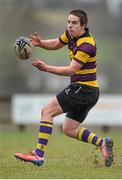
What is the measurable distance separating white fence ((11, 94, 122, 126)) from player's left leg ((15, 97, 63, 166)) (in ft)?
40.0

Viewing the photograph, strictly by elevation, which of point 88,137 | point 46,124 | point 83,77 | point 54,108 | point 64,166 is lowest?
point 64,166

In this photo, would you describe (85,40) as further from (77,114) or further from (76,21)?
(77,114)

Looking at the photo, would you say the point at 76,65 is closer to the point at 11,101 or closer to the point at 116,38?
the point at 11,101

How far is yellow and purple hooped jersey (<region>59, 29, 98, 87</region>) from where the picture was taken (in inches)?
422

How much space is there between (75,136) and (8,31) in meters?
20.1

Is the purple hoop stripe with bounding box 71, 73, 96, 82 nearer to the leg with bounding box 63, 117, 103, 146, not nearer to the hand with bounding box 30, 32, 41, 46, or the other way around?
the leg with bounding box 63, 117, 103, 146

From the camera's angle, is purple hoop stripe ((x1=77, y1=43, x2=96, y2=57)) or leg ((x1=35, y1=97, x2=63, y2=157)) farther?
leg ((x1=35, y1=97, x2=63, y2=157))

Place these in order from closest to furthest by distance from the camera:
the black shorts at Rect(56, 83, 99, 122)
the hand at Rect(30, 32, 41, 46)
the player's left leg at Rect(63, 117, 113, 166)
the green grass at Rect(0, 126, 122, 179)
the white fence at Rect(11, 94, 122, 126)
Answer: the green grass at Rect(0, 126, 122, 179) → the black shorts at Rect(56, 83, 99, 122) → the player's left leg at Rect(63, 117, 113, 166) → the hand at Rect(30, 32, 41, 46) → the white fence at Rect(11, 94, 122, 126)

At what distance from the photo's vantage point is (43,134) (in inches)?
428

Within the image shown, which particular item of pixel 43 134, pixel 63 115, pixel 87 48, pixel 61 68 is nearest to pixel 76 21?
pixel 87 48

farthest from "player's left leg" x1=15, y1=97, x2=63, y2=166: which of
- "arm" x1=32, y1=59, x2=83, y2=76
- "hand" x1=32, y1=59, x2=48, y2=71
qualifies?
"hand" x1=32, y1=59, x2=48, y2=71

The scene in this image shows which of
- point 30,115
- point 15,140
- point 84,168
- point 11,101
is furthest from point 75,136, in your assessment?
point 11,101

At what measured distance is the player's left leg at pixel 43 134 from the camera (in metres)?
10.7

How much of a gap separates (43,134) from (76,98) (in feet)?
2.24
